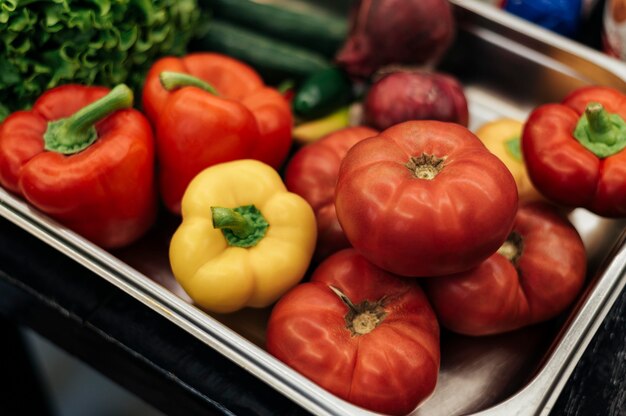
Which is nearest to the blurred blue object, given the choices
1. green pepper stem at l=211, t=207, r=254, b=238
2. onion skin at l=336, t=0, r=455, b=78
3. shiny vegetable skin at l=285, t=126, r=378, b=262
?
onion skin at l=336, t=0, r=455, b=78

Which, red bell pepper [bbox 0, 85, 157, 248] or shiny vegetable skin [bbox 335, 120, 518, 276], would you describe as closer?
shiny vegetable skin [bbox 335, 120, 518, 276]

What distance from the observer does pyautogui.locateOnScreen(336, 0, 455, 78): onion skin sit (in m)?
1.18

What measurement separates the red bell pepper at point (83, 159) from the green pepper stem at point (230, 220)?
0.57 feet

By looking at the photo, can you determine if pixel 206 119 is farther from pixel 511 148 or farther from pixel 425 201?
pixel 511 148

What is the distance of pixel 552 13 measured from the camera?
4.24 ft

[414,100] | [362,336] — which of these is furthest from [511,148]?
[362,336]

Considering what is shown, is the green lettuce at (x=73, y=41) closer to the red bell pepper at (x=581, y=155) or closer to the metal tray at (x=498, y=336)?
the metal tray at (x=498, y=336)

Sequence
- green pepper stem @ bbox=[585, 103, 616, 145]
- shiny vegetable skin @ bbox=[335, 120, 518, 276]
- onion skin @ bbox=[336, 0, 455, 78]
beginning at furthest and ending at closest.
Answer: onion skin @ bbox=[336, 0, 455, 78], green pepper stem @ bbox=[585, 103, 616, 145], shiny vegetable skin @ bbox=[335, 120, 518, 276]

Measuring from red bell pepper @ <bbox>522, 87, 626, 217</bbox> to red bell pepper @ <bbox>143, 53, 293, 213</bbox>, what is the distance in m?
0.37

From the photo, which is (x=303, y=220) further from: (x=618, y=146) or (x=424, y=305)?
(x=618, y=146)

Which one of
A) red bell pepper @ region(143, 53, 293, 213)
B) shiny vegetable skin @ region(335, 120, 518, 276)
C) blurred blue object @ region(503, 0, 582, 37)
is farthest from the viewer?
Answer: blurred blue object @ region(503, 0, 582, 37)

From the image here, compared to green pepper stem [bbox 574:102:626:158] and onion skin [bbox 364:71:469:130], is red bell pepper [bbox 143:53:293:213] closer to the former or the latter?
onion skin [bbox 364:71:469:130]

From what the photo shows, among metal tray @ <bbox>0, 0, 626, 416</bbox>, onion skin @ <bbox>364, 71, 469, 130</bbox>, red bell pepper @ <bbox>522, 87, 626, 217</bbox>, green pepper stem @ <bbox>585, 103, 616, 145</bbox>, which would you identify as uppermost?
green pepper stem @ <bbox>585, 103, 616, 145</bbox>

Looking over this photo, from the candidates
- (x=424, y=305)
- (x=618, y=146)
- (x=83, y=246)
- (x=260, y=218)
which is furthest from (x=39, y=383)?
(x=618, y=146)
